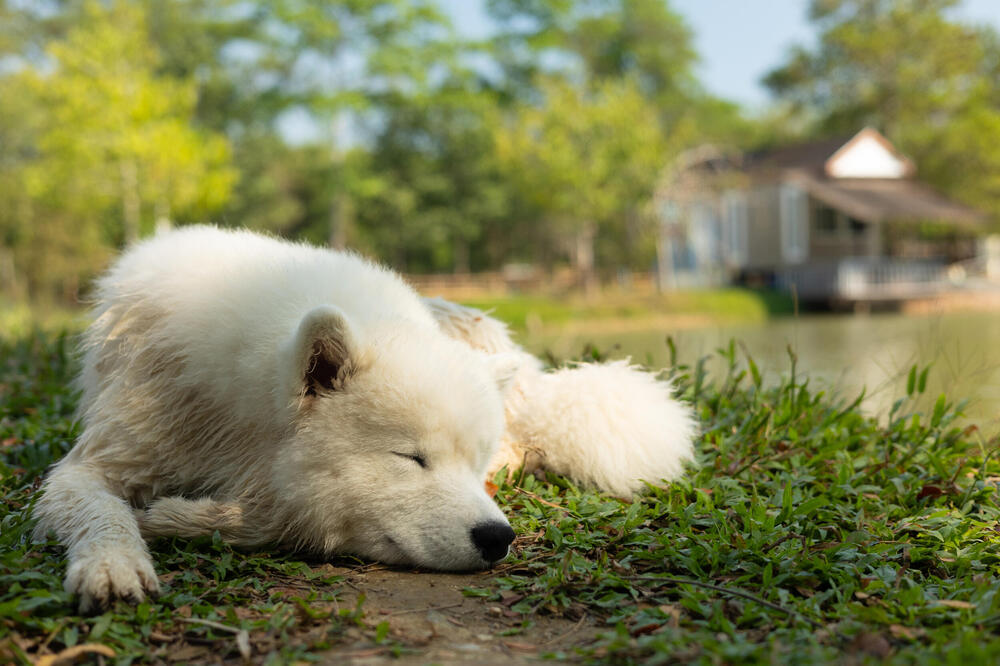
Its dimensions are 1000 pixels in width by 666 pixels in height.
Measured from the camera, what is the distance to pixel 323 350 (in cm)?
292

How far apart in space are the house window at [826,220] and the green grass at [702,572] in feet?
111

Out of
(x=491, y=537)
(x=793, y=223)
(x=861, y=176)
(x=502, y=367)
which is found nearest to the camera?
(x=491, y=537)

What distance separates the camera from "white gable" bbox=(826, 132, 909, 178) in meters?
37.5

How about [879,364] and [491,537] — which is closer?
[491,537]

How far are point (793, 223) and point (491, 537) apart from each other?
117 ft

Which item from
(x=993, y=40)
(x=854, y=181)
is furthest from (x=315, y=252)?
(x=993, y=40)

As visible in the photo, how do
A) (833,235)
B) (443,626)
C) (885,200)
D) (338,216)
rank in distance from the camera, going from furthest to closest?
1. (338,216)
2. (833,235)
3. (885,200)
4. (443,626)

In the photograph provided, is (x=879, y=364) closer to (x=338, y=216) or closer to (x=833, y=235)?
(x=833, y=235)

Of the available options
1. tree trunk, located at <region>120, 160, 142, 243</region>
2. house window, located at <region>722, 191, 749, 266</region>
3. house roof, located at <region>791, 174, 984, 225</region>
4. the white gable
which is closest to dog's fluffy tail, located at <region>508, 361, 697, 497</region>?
tree trunk, located at <region>120, 160, 142, 243</region>

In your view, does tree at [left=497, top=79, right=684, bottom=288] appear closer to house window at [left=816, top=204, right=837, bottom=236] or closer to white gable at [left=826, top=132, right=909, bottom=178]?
house window at [left=816, top=204, right=837, bottom=236]

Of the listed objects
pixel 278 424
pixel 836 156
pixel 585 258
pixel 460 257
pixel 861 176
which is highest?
pixel 836 156

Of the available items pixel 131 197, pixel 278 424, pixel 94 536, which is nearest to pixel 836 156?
pixel 131 197

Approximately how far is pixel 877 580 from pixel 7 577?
9.15 ft

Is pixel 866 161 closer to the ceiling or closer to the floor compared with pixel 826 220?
closer to the ceiling
